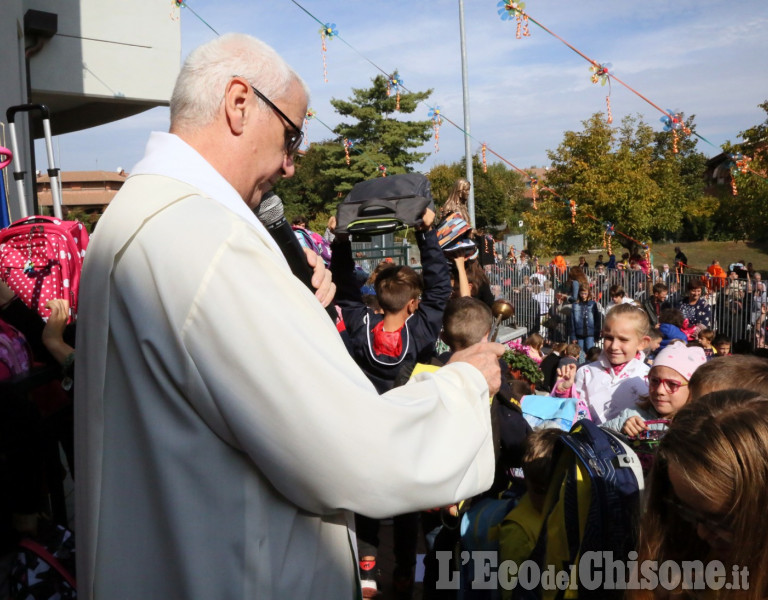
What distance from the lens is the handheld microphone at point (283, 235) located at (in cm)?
266

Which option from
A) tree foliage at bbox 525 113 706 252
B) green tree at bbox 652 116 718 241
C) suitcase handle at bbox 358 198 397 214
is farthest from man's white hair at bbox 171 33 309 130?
green tree at bbox 652 116 718 241

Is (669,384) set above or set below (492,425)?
above

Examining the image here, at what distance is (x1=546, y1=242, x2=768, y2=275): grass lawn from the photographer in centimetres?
3678

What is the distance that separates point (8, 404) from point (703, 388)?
2429 millimetres

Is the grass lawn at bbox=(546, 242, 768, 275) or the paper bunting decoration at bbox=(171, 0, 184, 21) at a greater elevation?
the paper bunting decoration at bbox=(171, 0, 184, 21)

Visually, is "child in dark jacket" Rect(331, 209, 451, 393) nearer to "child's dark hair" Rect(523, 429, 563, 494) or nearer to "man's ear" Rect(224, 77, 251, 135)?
"child's dark hair" Rect(523, 429, 563, 494)

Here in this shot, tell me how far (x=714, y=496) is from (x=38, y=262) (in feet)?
10.2

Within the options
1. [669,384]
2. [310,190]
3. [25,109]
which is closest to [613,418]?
[669,384]

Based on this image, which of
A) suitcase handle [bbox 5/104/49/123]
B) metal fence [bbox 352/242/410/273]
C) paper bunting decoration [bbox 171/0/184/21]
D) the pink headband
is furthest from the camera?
metal fence [bbox 352/242/410/273]

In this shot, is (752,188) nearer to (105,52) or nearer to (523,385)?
(105,52)

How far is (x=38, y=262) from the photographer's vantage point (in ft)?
11.4

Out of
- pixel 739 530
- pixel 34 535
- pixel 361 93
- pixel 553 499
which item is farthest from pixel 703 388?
pixel 361 93

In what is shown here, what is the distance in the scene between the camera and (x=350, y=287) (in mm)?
4254
